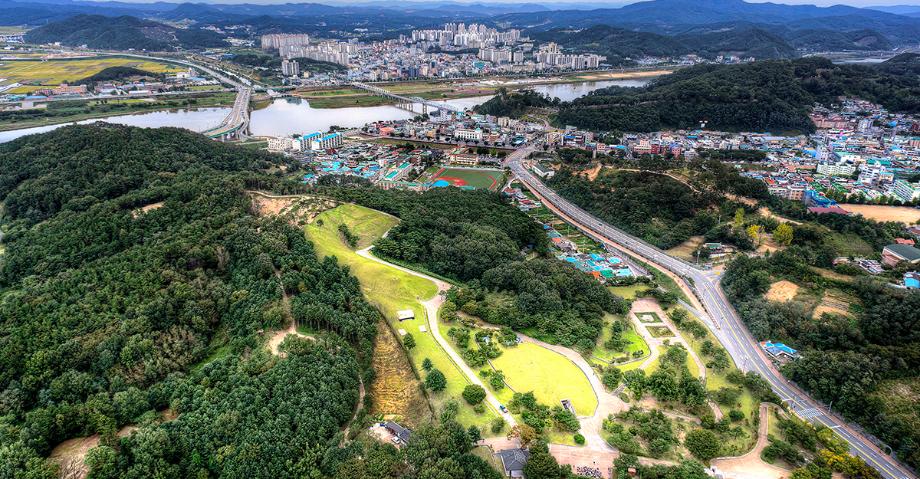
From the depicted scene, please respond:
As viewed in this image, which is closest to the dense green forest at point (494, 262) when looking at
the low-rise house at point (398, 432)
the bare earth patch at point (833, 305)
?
→ the low-rise house at point (398, 432)

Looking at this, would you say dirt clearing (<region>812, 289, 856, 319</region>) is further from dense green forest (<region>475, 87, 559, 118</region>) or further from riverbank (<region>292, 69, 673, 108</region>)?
riverbank (<region>292, 69, 673, 108</region>)

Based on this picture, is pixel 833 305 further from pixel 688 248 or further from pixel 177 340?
pixel 177 340

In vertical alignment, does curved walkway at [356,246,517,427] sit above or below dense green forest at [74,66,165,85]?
below

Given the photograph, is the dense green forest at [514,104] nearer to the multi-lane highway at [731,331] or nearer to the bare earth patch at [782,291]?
the multi-lane highway at [731,331]

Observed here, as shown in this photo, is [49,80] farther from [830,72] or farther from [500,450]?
[830,72]

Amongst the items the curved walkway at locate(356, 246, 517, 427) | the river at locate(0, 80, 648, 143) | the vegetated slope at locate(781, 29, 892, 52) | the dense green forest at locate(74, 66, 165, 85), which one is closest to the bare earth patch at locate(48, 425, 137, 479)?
the curved walkway at locate(356, 246, 517, 427)

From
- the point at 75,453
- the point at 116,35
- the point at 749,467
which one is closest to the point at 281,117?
the point at 75,453
